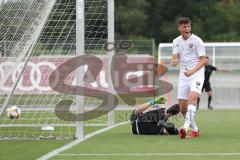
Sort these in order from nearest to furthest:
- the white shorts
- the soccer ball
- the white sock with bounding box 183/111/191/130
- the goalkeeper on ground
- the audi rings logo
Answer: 1. the white sock with bounding box 183/111/191/130
2. the white shorts
3. the goalkeeper on ground
4. the soccer ball
5. the audi rings logo

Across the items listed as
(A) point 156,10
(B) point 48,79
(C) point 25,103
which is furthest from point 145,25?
(C) point 25,103

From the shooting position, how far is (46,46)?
1695cm

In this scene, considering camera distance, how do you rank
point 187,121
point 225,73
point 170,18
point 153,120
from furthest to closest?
point 170,18
point 225,73
point 153,120
point 187,121

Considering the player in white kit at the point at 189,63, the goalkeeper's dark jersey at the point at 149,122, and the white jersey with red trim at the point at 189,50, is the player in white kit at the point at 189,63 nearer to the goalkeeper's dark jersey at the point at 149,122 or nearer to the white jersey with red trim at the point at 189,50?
the white jersey with red trim at the point at 189,50

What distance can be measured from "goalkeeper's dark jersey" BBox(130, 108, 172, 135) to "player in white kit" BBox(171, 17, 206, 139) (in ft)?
2.28

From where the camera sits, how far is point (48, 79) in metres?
22.7

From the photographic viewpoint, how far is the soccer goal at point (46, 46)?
12.7 meters

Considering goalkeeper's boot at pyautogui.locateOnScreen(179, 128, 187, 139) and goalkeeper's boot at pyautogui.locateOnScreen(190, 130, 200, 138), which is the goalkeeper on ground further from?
goalkeeper's boot at pyautogui.locateOnScreen(179, 128, 187, 139)

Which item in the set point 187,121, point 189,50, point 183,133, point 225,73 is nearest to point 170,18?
point 225,73

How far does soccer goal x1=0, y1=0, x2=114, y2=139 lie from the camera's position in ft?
41.8

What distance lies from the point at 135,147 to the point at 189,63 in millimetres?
2279

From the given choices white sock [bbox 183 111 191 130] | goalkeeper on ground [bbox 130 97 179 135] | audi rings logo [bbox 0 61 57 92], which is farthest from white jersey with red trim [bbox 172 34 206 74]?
audi rings logo [bbox 0 61 57 92]

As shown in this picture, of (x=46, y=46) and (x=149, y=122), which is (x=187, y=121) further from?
(x=46, y=46)

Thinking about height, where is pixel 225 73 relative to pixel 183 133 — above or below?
below
